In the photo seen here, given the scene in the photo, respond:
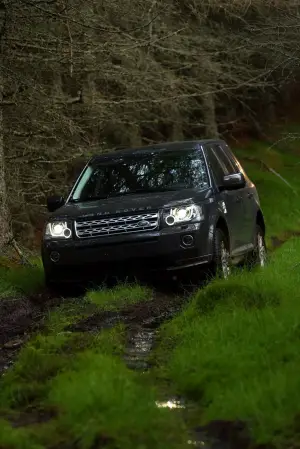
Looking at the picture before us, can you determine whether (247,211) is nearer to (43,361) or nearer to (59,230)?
(59,230)

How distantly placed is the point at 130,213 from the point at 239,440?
18.9ft

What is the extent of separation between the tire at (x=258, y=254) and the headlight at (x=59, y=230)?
3139 mm

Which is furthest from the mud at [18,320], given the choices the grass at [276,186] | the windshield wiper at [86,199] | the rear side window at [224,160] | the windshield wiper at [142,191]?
the grass at [276,186]

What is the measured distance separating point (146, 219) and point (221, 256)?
3.48 ft

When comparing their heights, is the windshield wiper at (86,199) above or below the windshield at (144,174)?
below

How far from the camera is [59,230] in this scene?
34.8ft

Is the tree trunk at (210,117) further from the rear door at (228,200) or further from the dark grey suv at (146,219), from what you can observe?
the dark grey suv at (146,219)

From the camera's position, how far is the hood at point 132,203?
34.2 feet

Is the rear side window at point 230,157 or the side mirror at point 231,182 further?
the rear side window at point 230,157

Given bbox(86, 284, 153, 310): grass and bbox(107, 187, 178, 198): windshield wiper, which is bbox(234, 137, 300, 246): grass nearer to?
bbox(107, 187, 178, 198): windshield wiper

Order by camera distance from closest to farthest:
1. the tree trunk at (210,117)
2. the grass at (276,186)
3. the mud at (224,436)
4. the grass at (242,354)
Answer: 1. the mud at (224,436)
2. the grass at (242,354)
3. the grass at (276,186)
4. the tree trunk at (210,117)

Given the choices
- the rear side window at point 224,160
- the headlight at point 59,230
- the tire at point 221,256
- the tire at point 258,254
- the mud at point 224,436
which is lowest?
the tire at point 258,254

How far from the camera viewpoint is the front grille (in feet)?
33.9

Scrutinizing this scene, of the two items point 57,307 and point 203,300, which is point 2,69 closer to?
point 57,307
